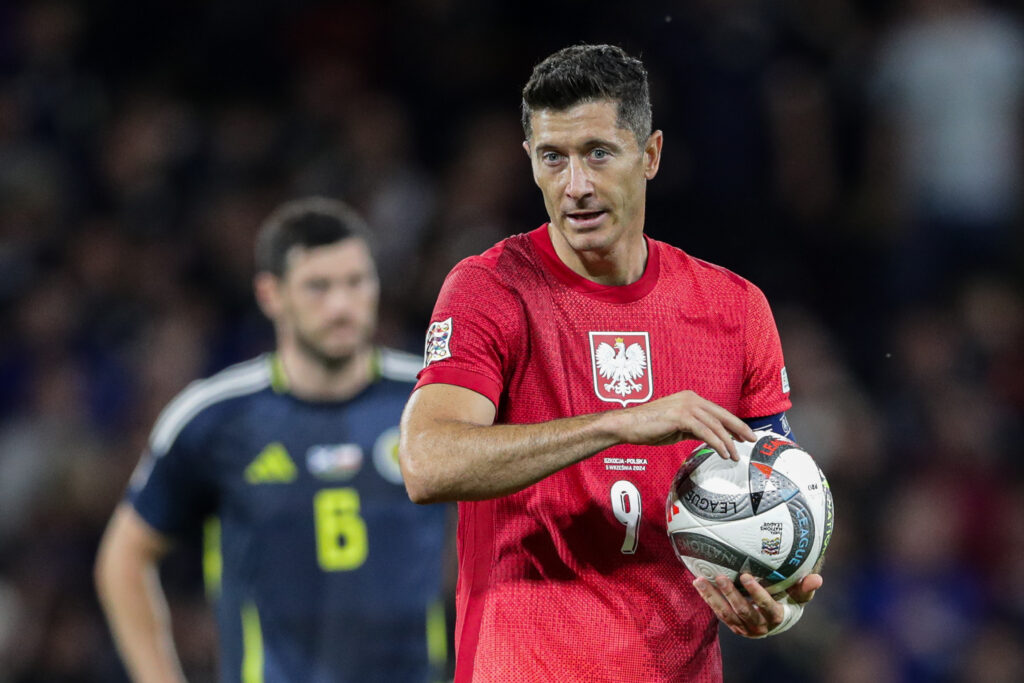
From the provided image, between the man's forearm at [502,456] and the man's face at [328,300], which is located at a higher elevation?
the man's face at [328,300]

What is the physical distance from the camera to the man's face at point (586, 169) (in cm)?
358

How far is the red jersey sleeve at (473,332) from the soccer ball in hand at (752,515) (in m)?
0.53

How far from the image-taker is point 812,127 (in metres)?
10.0

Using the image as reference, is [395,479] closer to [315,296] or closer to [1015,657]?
[315,296]


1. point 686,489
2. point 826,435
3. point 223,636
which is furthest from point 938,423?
point 686,489

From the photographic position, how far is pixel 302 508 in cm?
516

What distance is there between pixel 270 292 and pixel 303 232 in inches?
11.4

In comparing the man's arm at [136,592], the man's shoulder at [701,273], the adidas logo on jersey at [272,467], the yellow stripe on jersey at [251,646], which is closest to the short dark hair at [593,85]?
the man's shoulder at [701,273]

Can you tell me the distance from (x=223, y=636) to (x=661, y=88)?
587 centimetres

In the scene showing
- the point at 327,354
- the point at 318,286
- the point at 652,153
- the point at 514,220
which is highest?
the point at 514,220

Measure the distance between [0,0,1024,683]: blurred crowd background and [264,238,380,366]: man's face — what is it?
3.02 meters

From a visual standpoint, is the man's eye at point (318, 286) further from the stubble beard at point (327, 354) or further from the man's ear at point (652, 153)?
the man's ear at point (652, 153)

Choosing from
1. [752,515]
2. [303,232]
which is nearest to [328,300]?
[303,232]

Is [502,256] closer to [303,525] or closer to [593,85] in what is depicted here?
[593,85]
